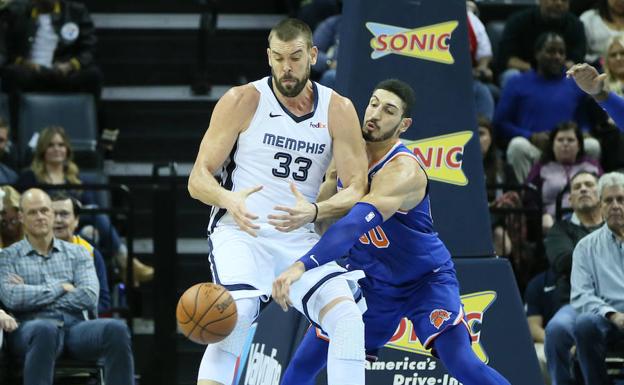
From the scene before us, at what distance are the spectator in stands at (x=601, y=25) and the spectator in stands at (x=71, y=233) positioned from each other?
519cm

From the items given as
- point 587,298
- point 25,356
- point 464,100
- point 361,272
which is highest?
point 464,100

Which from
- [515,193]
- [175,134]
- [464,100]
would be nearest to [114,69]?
[175,134]

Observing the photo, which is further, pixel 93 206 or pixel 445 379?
pixel 93 206

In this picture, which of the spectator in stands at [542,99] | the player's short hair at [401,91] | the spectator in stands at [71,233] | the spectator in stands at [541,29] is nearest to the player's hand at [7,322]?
the spectator in stands at [71,233]

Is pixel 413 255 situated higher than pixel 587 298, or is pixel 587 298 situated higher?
pixel 413 255

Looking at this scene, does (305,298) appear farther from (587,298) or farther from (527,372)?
(587,298)

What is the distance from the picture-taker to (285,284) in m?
6.00

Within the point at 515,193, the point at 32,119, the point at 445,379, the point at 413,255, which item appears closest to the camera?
the point at 413,255

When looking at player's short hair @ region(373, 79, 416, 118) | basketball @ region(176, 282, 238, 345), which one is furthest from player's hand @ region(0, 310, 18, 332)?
player's short hair @ region(373, 79, 416, 118)

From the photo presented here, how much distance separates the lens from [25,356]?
826 centimetres

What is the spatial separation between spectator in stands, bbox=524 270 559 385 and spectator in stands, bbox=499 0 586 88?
270 centimetres

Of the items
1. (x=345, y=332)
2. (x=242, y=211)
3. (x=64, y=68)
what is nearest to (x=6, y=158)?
(x=64, y=68)

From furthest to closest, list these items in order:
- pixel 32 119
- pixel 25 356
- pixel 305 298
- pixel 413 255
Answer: pixel 32 119 → pixel 25 356 → pixel 413 255 → pixel 305 298

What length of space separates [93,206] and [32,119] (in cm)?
158
